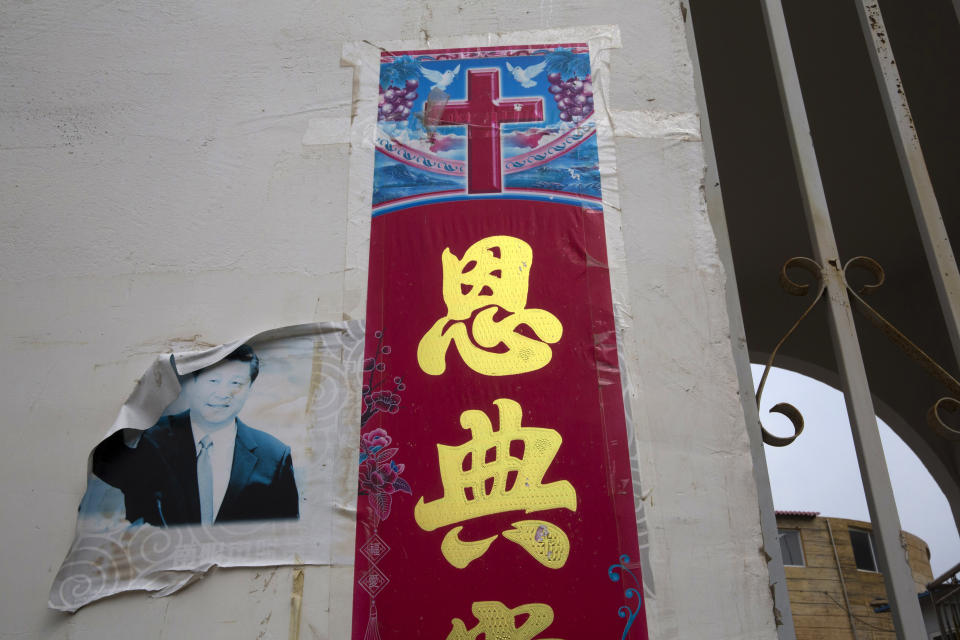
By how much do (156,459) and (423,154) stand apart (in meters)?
1.13

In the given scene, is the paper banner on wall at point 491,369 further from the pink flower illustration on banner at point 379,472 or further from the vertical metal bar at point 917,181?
the vertical metal bar at point 917,181

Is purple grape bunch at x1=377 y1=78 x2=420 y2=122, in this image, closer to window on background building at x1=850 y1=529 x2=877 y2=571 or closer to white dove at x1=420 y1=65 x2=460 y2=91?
white dove at x1=420 y1=65 x2=460 y2=91

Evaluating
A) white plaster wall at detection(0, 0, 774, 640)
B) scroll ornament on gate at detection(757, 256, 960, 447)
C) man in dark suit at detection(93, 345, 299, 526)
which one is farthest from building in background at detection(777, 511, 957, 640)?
man in dark suit at detection(93, 345, 299, 526)

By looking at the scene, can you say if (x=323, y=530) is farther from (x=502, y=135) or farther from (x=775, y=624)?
(x=502, y=135)

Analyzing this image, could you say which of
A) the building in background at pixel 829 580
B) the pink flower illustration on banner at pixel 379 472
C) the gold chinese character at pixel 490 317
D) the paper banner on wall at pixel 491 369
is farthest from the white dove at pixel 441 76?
the building in background at pixel 829 580

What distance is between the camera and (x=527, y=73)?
241 cm

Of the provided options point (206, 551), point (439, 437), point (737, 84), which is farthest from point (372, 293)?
point (737, 84)

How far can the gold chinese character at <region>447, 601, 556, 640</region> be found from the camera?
175cm

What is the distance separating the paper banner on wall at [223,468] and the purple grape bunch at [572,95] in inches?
36.7

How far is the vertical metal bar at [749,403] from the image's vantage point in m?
1.81

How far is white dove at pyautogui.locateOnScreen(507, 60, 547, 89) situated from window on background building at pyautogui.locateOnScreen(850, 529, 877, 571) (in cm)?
1350

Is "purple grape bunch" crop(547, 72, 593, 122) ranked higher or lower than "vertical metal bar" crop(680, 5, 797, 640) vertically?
higher

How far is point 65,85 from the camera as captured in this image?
2.55 metres

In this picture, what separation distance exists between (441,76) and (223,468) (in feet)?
4.42
